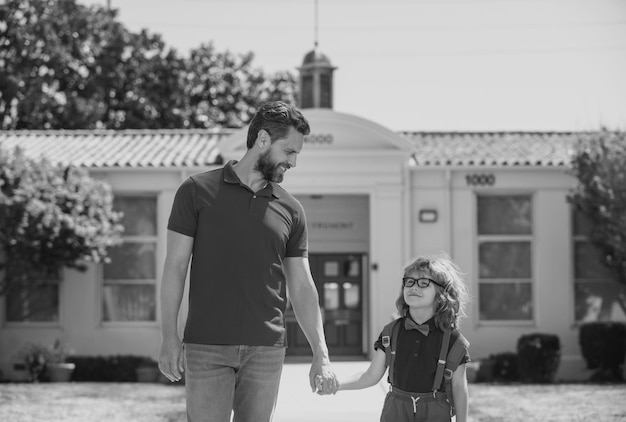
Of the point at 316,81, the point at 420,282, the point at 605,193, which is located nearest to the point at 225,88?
the point at 316,81

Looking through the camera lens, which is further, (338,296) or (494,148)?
(338,296)

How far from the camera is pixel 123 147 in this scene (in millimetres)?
20891

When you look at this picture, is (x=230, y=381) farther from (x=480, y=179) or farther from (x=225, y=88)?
(x=225, y=88)

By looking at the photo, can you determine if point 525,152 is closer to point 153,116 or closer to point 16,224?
point 16,224

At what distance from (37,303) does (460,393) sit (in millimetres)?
15402

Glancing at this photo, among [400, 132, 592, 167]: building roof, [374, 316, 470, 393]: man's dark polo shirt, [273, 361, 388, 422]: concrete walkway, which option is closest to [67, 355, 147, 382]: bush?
[273, 361, 388, 422]: concrete walkway

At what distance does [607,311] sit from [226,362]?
15.8m

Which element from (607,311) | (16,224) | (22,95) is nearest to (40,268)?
(16,224)

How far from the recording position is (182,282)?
4875mm

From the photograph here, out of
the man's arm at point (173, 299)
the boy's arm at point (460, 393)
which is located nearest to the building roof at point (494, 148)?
the boy's arm at point (460, 393)

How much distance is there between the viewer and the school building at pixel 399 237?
18844 mm

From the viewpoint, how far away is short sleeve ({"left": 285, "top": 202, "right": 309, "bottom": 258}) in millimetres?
5086

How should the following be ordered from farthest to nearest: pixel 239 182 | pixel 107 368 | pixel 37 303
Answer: pixel 37 303 < pixel 107 368 < pixel 239 182

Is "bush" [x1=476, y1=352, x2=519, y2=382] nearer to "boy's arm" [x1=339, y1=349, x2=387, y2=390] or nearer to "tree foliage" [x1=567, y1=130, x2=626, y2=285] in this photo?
"tree foliage" [x1=567, y1=130, x2=626, y2=285]
